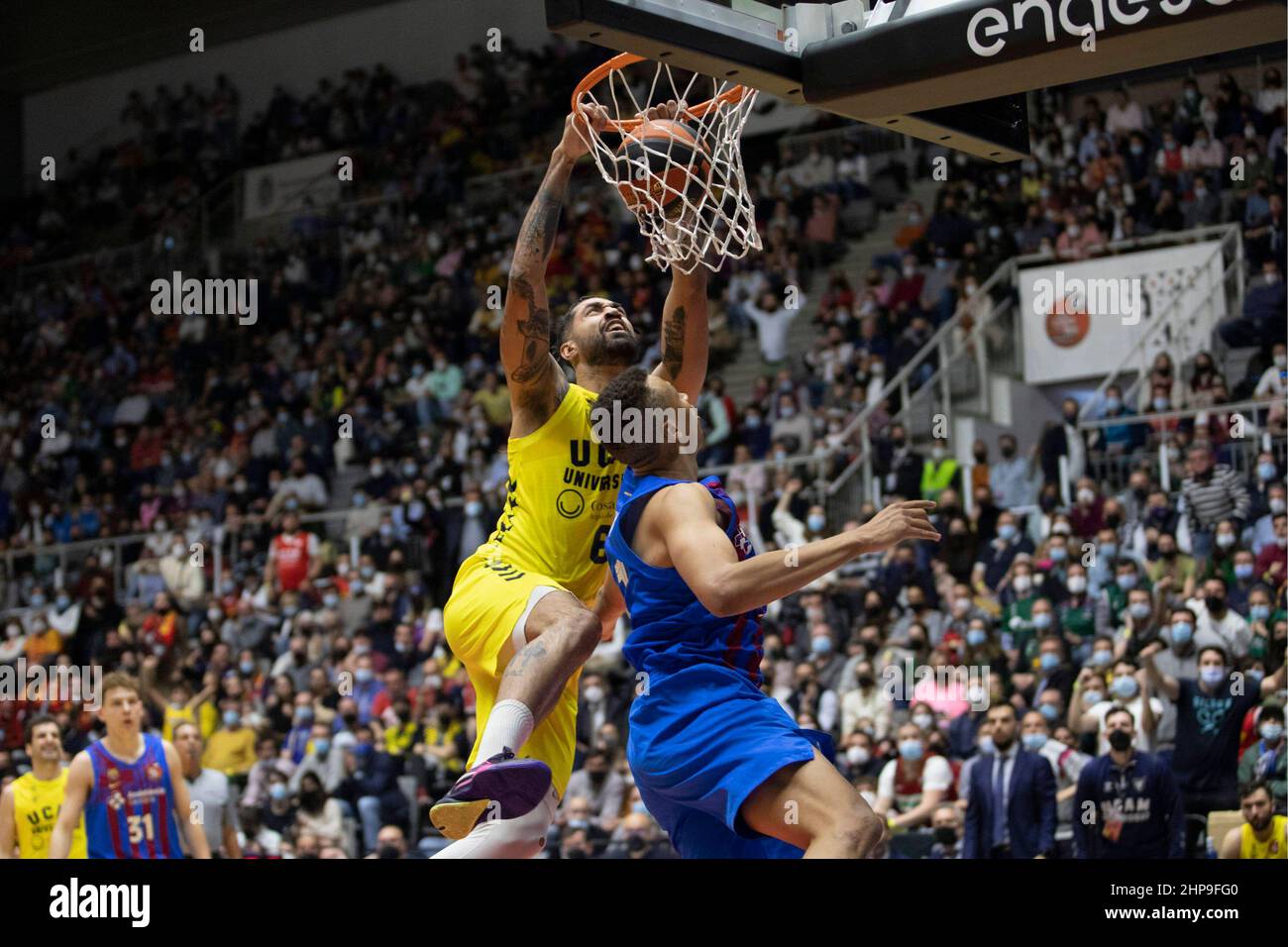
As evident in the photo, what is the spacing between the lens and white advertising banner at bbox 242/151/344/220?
20344 millimetres

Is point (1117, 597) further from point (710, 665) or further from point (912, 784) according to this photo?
point (710, 665)

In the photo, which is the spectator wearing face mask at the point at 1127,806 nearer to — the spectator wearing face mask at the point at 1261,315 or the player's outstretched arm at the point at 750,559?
the spectator wearing face mask at the point at 1261,315

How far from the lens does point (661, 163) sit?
21.0ft

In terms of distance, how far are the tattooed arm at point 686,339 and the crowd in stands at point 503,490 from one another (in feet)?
14.6

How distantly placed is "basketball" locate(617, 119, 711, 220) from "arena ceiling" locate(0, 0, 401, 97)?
1431 centimetres

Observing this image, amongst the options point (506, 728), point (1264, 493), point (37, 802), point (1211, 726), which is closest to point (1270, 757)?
point (1211, 726)

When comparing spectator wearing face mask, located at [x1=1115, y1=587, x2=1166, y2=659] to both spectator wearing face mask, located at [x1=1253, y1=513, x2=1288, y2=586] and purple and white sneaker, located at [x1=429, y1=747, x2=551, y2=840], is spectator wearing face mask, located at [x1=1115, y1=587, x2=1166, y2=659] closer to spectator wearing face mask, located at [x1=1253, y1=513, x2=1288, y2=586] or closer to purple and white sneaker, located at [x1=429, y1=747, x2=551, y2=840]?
spectator wearing face mask, located at [x1=1253, y1=513, x2=1288, y2=586]

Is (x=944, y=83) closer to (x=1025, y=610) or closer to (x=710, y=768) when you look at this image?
(x=710, y=768)

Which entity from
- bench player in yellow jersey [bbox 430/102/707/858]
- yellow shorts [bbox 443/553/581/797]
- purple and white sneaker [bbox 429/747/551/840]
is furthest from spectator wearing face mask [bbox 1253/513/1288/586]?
purple and white sneaker [bbox 429/747/551/840]

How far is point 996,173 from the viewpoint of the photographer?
1526 cm

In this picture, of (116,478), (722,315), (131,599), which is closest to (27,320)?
(116,478)

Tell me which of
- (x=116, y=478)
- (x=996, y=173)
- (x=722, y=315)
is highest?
(x=996, y=173)

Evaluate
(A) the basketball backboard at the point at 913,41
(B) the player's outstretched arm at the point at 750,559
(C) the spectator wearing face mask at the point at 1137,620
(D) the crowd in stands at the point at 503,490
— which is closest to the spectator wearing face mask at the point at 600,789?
(D) the crowd in stands at the point at 503,490
